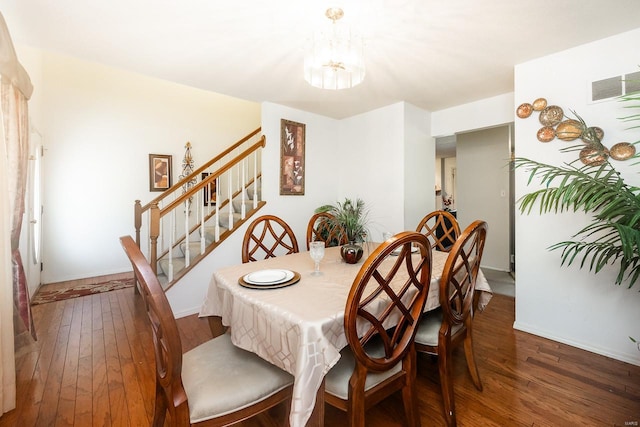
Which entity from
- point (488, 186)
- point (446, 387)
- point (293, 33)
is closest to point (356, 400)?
point (446, 387)

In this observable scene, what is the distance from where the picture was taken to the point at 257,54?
234cm

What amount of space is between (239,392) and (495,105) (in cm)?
371

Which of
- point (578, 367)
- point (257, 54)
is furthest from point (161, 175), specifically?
point (578, 367)

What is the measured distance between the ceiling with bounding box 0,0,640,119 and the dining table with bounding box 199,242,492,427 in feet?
5.24

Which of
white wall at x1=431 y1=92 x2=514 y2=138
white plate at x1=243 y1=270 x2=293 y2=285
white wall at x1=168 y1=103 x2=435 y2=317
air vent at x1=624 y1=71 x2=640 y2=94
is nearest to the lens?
white plate at x1=243 y1=270 x2=293 y2=285

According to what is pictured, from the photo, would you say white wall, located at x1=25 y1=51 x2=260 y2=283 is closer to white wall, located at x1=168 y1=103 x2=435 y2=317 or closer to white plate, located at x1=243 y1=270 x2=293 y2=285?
white wall, located at x1=168 y1=103 x2=435 y2=317

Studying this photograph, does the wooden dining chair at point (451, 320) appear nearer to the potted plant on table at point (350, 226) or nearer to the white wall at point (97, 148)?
the potted plant on table at point (350, 226)

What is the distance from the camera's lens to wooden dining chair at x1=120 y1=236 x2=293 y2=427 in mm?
942

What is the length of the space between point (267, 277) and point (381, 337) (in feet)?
2.04

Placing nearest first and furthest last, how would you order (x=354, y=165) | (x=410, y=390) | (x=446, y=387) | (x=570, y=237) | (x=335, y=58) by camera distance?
1. (x=410, y=390)
2. (x=446, y=387)
3. (x=335, y=58)
4. (x=570, y=237)
5. (x=354, y=165)

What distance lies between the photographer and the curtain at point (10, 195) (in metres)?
1.49

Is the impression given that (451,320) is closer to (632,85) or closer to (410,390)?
(410,390)

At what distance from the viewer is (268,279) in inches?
57.1

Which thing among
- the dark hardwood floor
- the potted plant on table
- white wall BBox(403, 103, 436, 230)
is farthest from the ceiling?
the dark hardwood floor
